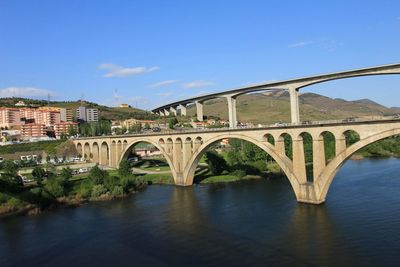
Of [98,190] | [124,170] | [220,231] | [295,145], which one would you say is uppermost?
[295,145]

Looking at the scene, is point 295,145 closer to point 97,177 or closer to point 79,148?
point 97,177

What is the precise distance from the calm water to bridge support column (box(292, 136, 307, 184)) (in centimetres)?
323

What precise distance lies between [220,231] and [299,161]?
12.8 meters

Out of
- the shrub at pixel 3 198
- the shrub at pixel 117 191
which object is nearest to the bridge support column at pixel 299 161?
the shrub at pixel 117 191

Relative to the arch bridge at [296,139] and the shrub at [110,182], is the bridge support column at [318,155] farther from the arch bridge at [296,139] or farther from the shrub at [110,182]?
the shrub at [110,182]

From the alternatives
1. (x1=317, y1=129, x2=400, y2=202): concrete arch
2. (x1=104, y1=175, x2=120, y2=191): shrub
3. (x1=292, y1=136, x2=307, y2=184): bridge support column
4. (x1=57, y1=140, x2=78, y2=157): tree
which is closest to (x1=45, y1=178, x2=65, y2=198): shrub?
(x1=104, y1=175, x2=120, y2=191): shrub

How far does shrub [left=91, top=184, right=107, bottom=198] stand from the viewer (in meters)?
52.5

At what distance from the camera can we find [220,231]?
34812mm

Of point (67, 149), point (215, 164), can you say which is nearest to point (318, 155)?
point (215, 164)

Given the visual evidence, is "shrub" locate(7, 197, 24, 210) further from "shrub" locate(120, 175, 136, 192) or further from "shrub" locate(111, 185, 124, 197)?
"shrub" locate(120, 175, 136, 192)

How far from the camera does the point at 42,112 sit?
500ft

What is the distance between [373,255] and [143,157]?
256 ft

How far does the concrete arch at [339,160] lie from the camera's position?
35.0 metres

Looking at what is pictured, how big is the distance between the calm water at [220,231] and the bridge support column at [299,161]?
323 cm
